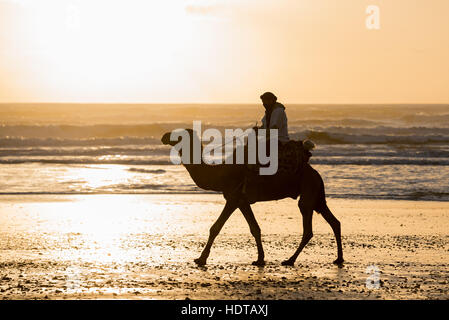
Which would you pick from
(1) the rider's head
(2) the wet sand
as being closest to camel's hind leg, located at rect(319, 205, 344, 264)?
(2) the wet sand

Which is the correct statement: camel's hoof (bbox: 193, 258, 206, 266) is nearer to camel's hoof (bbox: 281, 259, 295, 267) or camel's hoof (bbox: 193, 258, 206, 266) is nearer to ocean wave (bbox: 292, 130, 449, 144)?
camel's hoof (bbox: 281, 259, 295, 267)

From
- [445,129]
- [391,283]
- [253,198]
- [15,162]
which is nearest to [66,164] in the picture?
[15,162]

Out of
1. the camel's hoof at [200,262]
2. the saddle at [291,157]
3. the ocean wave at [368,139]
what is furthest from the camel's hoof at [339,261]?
the ocean wave at [368,139]

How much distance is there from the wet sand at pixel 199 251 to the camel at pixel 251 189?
321 mm

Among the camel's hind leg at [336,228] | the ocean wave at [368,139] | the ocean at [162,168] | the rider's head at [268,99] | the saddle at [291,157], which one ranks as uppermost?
the rider's head at [268,99]

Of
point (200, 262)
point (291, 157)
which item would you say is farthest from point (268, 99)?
point (200, 262)

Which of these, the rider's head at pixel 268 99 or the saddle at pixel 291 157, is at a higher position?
the rider's head at pixel 268 99

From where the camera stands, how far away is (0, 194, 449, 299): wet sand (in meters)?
9.45

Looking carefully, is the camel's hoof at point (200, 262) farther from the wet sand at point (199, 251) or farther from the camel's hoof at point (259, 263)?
the camel's hoof at point (259, 263)

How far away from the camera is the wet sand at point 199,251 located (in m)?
9.45

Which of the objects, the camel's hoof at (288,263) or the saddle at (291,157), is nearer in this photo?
the camel's hoof at (288,263)

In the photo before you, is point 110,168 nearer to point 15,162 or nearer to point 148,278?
point 15,162

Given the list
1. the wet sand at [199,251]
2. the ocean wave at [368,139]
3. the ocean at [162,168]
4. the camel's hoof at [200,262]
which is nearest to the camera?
the wet sand at [199,251]

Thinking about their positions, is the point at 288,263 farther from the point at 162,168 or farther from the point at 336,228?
the point at 162,168
